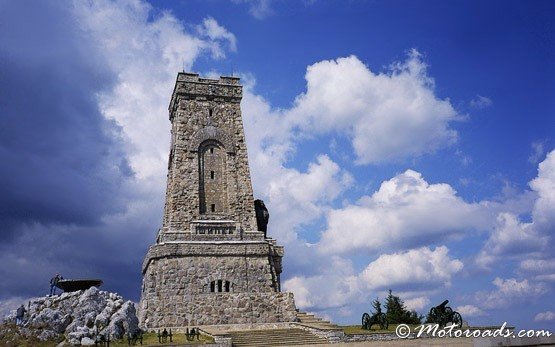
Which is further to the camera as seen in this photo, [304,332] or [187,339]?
[304,332]

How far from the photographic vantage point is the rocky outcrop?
26.1 metres

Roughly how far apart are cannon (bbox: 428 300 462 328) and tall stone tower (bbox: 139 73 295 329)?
29.7 ft

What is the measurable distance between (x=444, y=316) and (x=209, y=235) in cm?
1670

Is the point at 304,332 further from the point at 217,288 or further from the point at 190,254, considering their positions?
the point at 190,254

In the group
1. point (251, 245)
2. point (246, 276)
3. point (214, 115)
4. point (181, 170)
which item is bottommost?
point (246, 276)

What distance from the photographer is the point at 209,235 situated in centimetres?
3519

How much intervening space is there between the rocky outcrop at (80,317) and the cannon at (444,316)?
1836 cm

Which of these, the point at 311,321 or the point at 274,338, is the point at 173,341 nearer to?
the point at 274,338

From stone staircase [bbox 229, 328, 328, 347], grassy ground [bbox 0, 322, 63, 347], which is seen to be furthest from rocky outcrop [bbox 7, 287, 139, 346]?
stone staircase [bbox 229, 328, 328, 347]

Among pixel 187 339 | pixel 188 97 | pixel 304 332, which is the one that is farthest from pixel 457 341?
pixel 188 97

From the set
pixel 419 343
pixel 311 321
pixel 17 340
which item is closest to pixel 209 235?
pixel 311 321

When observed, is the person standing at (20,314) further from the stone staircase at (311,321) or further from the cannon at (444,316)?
the cannon at (444,316)

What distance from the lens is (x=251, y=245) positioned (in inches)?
1390

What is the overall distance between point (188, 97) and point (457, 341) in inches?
1048
